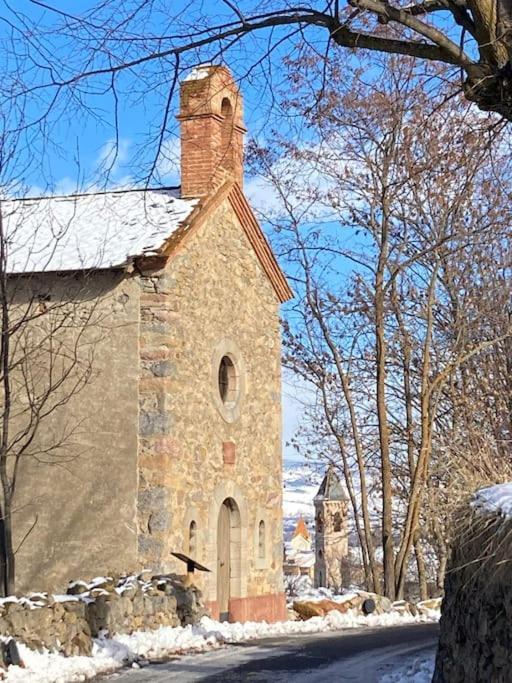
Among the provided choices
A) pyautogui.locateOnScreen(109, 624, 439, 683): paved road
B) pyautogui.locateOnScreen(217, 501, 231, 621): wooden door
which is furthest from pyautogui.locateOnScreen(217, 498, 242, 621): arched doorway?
pyautogui.locateOnScreen(109, 624, 439, 683): paved road

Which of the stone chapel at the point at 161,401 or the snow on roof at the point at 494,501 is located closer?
the snow on roof at the point at 494,501

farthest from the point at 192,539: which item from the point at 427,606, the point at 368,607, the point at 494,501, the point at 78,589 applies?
the point at 494,501

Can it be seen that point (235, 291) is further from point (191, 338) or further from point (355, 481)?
point (355, 481)

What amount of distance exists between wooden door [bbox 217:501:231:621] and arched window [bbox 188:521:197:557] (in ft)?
3.75

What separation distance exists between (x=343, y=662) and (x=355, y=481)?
1364 centimetres

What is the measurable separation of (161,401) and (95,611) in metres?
4.04

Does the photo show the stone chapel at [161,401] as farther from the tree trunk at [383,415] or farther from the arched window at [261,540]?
the tree trunk at [383,415]

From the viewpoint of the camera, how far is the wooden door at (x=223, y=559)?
54.9 ft

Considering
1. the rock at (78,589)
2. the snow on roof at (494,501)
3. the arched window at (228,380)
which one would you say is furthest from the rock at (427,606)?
the snow on roof at (494,501)

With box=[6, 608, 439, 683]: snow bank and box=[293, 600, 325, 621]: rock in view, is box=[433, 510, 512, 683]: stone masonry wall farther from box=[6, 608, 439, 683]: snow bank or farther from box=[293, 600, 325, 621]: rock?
box=[293, 600, 325, 621]: rock

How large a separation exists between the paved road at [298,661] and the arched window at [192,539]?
228 cm

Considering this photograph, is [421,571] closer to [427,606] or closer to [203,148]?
[427,606]

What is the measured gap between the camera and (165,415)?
14938mm

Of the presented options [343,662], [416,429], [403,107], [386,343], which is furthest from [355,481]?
[343,662]
